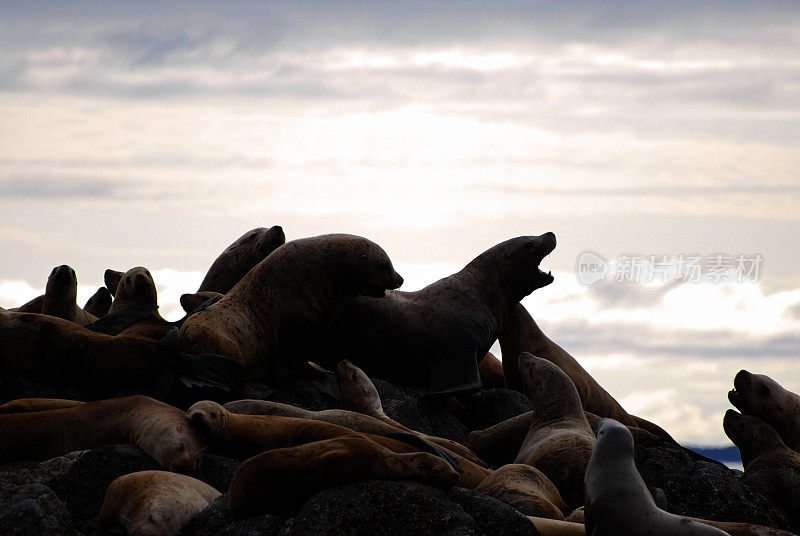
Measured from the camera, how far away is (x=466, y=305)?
34.8 ft

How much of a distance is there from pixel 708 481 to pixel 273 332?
164 inches

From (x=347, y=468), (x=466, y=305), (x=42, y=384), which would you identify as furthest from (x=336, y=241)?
(x=347, y=468)

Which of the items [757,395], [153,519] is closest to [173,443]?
[153,519]

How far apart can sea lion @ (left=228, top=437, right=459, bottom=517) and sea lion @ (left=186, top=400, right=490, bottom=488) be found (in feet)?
3.11

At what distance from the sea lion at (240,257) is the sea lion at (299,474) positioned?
237 inches

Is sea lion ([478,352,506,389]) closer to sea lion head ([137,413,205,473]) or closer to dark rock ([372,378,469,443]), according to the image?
dark rock ([372,378,469,443])

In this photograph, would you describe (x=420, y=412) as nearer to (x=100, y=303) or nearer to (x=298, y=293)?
(x=298, y=293)

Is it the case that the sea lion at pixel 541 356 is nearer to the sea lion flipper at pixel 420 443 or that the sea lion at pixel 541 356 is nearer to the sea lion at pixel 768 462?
the sea lion at pixel 768 462

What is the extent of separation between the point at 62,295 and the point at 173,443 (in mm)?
5181

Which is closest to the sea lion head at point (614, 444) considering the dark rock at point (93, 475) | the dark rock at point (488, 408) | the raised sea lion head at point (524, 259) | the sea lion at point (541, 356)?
the dark rock at point (93, 475)

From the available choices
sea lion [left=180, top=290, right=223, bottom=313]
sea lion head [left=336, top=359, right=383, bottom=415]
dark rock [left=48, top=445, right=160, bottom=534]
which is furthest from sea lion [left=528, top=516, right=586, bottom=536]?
sea lion [left=180, top=290, right=223, bottom=313]

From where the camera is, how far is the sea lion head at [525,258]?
1132 centimetres

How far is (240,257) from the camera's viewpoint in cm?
1137

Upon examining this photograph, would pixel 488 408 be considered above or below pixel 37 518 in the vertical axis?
below
